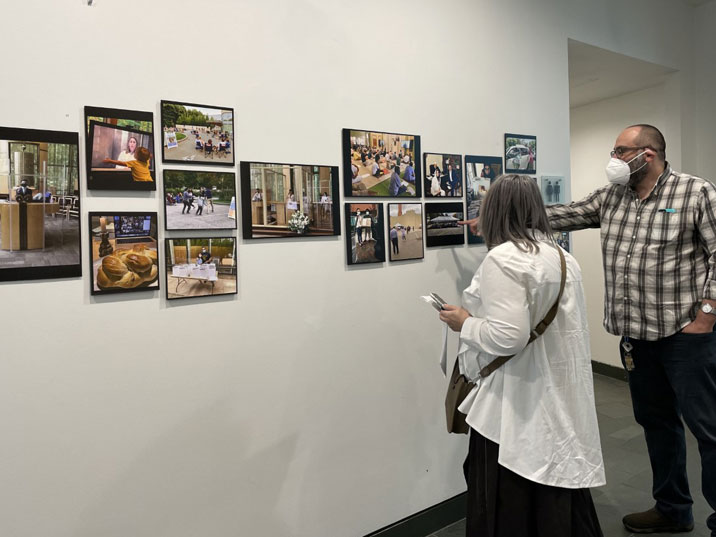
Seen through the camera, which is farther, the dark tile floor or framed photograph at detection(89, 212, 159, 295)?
the dark tile floor

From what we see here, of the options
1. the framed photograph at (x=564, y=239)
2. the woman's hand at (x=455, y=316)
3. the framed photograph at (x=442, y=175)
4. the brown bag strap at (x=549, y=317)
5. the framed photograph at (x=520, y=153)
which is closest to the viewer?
the brown bag strap at (x=549, y=317)

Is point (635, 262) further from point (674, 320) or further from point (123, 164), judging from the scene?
point (123, 164)

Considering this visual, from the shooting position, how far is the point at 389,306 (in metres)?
2.25

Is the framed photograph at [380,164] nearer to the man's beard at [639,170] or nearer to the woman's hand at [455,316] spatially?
the woman's hand at [455,316]

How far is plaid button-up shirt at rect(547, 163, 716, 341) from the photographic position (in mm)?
2039

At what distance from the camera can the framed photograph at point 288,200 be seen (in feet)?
6.05

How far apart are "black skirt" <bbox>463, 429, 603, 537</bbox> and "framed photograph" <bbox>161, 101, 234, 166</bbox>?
1.36 meters

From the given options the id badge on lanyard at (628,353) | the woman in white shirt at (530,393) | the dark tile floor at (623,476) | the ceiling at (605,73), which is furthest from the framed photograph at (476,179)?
the dark tile floor at (623,476)

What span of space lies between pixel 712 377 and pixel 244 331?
1.93 meters

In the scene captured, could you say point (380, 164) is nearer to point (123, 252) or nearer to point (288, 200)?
point (288, 200)

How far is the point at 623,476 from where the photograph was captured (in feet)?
9.45

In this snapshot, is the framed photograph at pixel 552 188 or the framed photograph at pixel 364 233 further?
the framed photograph at pixel 552 188

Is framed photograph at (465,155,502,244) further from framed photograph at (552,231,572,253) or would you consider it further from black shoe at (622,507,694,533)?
black shoe at (622,507,694,533)

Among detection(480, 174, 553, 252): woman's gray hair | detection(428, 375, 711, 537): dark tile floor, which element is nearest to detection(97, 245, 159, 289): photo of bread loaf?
detection(480, 174, 553, 252): woman's gray hair
